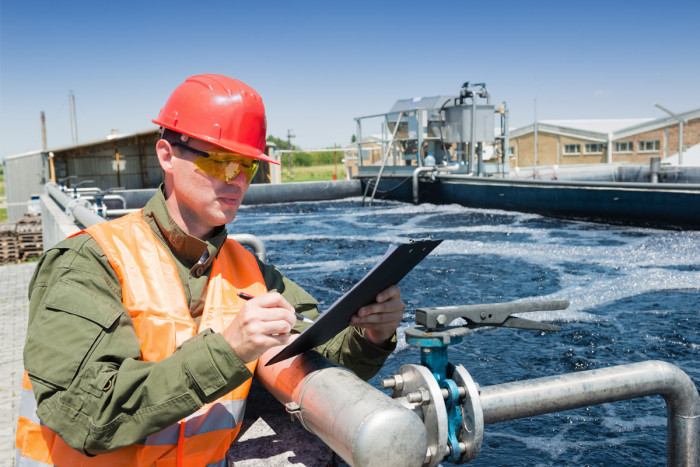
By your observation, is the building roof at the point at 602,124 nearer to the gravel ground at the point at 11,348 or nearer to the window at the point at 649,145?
the window at the point at 649,145

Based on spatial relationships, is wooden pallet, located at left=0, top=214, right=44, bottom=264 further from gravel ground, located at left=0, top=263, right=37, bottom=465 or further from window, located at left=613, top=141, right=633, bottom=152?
window, located at left=613, top=141, right=633, bottom=152

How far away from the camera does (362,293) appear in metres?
1.53

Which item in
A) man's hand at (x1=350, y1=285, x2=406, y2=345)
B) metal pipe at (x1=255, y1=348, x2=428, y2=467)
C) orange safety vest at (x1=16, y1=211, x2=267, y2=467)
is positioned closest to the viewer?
metal pipe at (x1=255, y1=348, x2=428, y2=467)

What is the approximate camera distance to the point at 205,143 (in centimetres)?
178

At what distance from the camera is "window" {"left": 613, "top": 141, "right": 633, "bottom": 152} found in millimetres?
42463

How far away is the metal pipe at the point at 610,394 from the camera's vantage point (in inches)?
55.7

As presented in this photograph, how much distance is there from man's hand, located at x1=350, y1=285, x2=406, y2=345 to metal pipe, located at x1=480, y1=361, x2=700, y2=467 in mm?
373

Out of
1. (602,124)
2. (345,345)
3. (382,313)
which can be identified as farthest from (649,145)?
(382,313)

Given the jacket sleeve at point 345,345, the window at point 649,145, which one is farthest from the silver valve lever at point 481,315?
the window at point 649,145

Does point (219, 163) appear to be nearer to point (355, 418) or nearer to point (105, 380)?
point (105, 380)

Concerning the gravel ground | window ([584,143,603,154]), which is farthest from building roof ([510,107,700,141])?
the gravel ground

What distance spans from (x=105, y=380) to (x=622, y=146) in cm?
4658

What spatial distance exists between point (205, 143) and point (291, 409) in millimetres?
809

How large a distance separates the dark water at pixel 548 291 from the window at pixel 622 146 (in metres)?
31.1
